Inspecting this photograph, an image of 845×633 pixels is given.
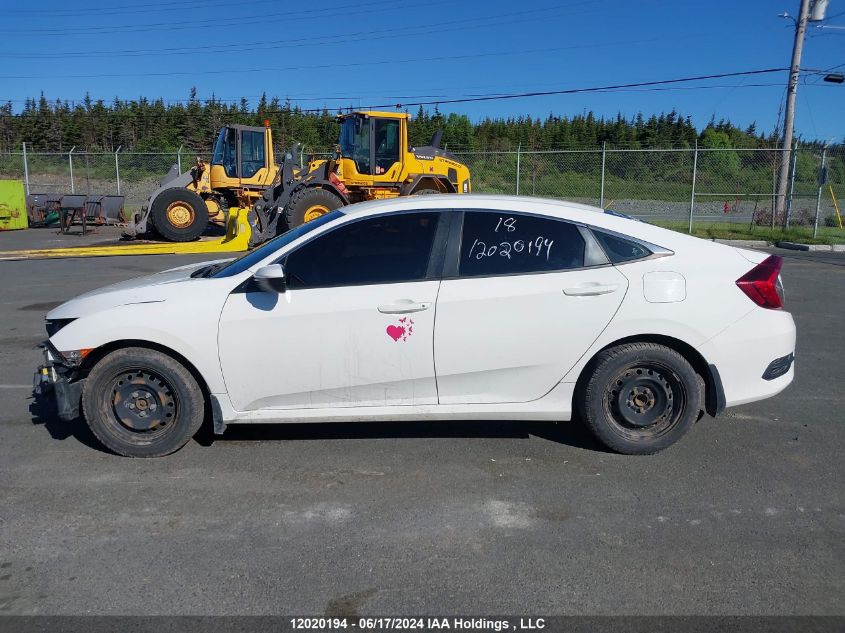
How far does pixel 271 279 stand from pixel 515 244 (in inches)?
60.8

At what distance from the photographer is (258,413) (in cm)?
460

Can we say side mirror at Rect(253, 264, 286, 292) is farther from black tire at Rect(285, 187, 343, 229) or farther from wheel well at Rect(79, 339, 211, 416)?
black tire at Rect(285, 187, 343, 229)

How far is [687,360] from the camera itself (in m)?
4.73

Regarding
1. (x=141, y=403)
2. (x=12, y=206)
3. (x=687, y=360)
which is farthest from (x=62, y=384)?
(x=12, y=206)

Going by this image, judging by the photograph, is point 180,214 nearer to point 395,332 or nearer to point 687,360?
point 395,332

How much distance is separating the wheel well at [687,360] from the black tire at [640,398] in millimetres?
33

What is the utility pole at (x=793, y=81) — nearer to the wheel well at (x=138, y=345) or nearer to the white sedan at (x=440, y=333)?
the white sedan at (x=440, y=333)

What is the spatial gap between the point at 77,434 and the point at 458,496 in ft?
9.26

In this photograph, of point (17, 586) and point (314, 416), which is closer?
point (17, 586)

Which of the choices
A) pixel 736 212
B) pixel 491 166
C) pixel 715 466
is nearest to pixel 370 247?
pixel 715 466

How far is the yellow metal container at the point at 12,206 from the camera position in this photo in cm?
2358

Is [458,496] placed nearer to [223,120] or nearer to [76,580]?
[76,580]

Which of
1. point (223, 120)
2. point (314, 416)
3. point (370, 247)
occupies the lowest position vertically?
point (314, 416)

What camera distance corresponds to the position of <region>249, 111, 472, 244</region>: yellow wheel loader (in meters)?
17.1
